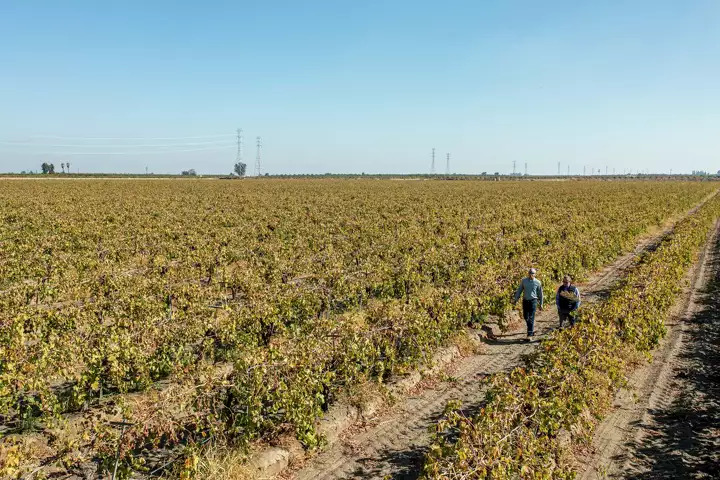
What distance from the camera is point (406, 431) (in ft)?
26.5

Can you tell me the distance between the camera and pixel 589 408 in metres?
8.09

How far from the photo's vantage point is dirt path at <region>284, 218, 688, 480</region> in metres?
7.01

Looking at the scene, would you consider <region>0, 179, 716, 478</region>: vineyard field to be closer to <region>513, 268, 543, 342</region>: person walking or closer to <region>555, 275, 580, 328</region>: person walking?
<region>513, 268, 543, 342</region>: person walking

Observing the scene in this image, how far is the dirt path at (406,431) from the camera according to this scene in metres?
7.01

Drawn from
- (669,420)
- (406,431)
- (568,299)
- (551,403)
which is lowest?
(406,431)

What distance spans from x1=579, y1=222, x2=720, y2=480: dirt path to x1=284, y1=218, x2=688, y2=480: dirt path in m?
2.42

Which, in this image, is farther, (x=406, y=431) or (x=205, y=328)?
(x=205, y=328)

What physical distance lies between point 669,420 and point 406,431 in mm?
5003

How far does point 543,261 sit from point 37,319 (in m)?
15.7

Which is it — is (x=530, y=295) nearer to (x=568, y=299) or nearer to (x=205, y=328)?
(x=568, y=299)

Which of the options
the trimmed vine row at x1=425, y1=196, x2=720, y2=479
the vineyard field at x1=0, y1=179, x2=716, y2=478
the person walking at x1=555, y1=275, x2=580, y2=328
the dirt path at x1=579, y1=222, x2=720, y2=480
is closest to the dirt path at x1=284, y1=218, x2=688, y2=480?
the vineyard field at x1=0, y1=179, x2=716, y2=478

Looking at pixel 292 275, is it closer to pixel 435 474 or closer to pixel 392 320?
pixel 392 320

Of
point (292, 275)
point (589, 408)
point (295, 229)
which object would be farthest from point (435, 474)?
point (295, 229)

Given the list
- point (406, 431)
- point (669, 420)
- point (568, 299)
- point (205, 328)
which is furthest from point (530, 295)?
point (205, 328)
